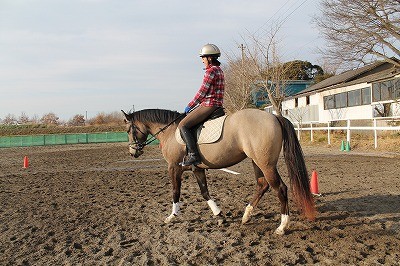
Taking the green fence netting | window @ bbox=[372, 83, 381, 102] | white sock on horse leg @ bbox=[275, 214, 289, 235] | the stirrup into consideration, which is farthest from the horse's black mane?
the green fence netting

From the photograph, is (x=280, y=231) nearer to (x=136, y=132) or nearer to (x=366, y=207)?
(x=366, y=207)

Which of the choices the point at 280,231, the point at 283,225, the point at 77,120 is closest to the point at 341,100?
the point at 283,225

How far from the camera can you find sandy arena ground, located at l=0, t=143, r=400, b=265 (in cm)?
438

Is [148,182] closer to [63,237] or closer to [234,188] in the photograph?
[234,188]

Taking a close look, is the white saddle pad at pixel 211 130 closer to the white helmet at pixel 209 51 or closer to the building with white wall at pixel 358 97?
the white helmet at pixel 209 51

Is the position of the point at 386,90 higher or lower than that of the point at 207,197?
higher

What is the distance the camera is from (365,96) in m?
28.9

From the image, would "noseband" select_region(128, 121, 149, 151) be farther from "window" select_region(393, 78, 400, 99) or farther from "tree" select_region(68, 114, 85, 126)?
"tree" select_region(68, 114, 85, 126)

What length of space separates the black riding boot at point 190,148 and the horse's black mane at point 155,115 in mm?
861

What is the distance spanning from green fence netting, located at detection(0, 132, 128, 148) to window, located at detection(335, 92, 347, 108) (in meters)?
24.5

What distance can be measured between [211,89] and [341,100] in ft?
97.2

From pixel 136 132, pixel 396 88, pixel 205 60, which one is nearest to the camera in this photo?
pixel 205 60

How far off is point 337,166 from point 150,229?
29.7 feet

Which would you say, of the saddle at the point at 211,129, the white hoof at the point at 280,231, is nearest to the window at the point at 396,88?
the saddle at the point at 211,129
